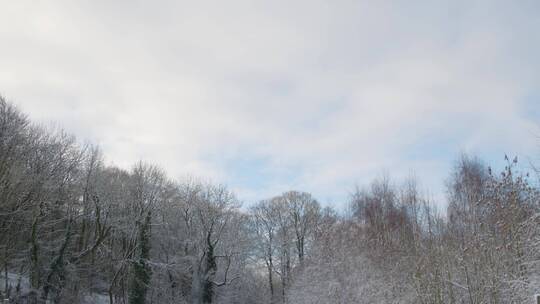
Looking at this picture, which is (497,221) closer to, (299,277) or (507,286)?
(507,286)

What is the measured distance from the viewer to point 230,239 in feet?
102

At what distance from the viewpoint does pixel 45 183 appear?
1850 cm

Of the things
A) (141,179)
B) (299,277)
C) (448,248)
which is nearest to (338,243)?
(299,277)

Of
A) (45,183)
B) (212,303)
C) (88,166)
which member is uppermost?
(88,166)

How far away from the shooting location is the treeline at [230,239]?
9.30 m

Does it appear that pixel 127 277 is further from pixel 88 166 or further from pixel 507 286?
pixel 507 286

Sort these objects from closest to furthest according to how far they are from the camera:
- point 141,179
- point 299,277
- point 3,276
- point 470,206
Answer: point 470,206 → point 3,276 → point 299,277 → point 141,179

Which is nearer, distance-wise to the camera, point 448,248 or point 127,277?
point 448,248

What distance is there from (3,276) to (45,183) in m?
4.05

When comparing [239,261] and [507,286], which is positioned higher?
[239,261]

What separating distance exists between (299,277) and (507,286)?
1188 centimetres

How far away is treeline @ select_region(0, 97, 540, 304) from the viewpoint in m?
9.30

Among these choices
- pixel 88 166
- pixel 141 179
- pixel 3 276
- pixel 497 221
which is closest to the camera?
pixel 497 221

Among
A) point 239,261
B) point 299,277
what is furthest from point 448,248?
point 239,261
